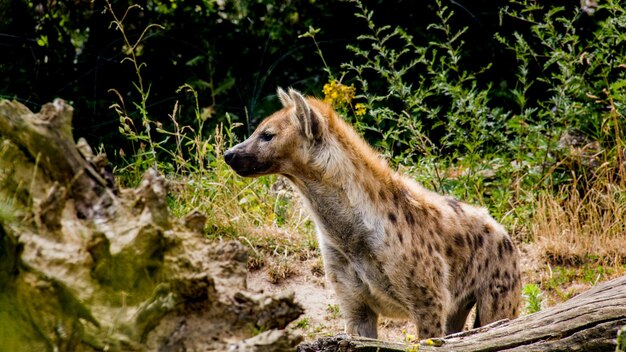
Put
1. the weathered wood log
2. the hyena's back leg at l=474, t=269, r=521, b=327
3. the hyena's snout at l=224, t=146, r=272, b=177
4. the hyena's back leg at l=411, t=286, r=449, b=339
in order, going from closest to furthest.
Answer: the weathered wood log < the hyena's back leg at l=411, t=286, r=449, b=339 < the hyena's snout at l=224, t=146, r=272, b=177 < the hyena's back leg at l=474, t=269, r=521, b=327

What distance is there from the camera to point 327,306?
600cm

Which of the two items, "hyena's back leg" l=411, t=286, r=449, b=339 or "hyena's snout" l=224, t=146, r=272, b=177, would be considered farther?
"hyena's snout" l=224, t=146, r=272, b=177

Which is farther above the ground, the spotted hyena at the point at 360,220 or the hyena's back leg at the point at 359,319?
the spotted hyena at the point at 360,220

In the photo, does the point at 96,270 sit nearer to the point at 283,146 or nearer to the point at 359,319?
the point at 283,146

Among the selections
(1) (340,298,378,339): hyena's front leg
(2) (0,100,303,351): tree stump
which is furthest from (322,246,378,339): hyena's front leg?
(2) (0,100,303,351): tree stump

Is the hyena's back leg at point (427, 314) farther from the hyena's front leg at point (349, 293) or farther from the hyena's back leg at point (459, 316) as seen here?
the hyena's back leg at point (459, 316)

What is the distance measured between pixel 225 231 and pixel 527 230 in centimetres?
242

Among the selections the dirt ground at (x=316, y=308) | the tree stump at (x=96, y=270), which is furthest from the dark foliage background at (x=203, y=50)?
the tree stump at (x=96, y=270)

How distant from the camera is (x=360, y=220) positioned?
4941 millimetres

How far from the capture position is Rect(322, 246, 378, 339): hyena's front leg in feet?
16.3

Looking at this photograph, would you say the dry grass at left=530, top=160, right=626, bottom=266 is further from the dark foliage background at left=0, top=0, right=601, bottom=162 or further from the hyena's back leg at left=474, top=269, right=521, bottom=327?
the dark foliage background at left=0, top=0, right=601, bottom=162

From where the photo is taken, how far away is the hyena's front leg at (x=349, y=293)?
4.97 m

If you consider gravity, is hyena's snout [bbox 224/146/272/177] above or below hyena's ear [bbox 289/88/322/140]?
below

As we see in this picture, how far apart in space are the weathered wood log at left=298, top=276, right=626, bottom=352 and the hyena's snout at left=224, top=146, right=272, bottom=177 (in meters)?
1.47
